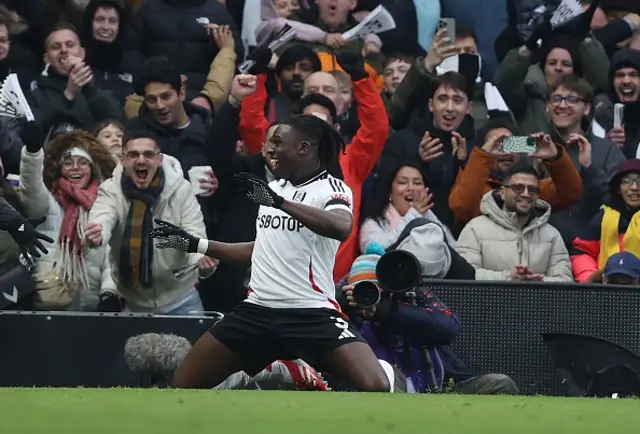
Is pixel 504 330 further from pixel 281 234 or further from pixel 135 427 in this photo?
pixel 135 427

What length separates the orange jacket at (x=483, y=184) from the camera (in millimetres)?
11984

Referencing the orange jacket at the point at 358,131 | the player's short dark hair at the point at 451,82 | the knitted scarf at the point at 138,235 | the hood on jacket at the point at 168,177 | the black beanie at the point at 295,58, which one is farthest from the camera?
the player's short dark hair at the point at 451,82

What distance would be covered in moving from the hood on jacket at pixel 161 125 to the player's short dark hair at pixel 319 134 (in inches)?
135

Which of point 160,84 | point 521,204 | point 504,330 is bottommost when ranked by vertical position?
point 504,330

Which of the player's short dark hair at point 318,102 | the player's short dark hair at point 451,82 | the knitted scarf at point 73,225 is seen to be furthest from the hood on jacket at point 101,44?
the player's short dark hair at point 451,82

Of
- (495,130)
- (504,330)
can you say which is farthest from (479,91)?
(504,330)

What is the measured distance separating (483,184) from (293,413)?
5.61 metres

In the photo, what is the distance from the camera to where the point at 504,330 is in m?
11.0

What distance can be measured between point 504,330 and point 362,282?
2065 mm

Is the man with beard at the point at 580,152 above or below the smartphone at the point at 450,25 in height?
below

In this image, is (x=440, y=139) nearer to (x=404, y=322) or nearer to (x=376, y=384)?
(x=404, y=322)

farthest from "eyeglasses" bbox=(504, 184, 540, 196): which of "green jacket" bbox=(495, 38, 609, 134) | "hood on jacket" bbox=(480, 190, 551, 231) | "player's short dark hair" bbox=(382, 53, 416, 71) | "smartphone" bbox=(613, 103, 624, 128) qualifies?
"player's short dark hair" bbox=(382, 53, 416, 71)

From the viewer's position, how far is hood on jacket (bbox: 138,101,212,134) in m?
12.1

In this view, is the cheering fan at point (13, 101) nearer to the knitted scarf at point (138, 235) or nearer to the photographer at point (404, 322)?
the knitted scarf at point (138, 235)
